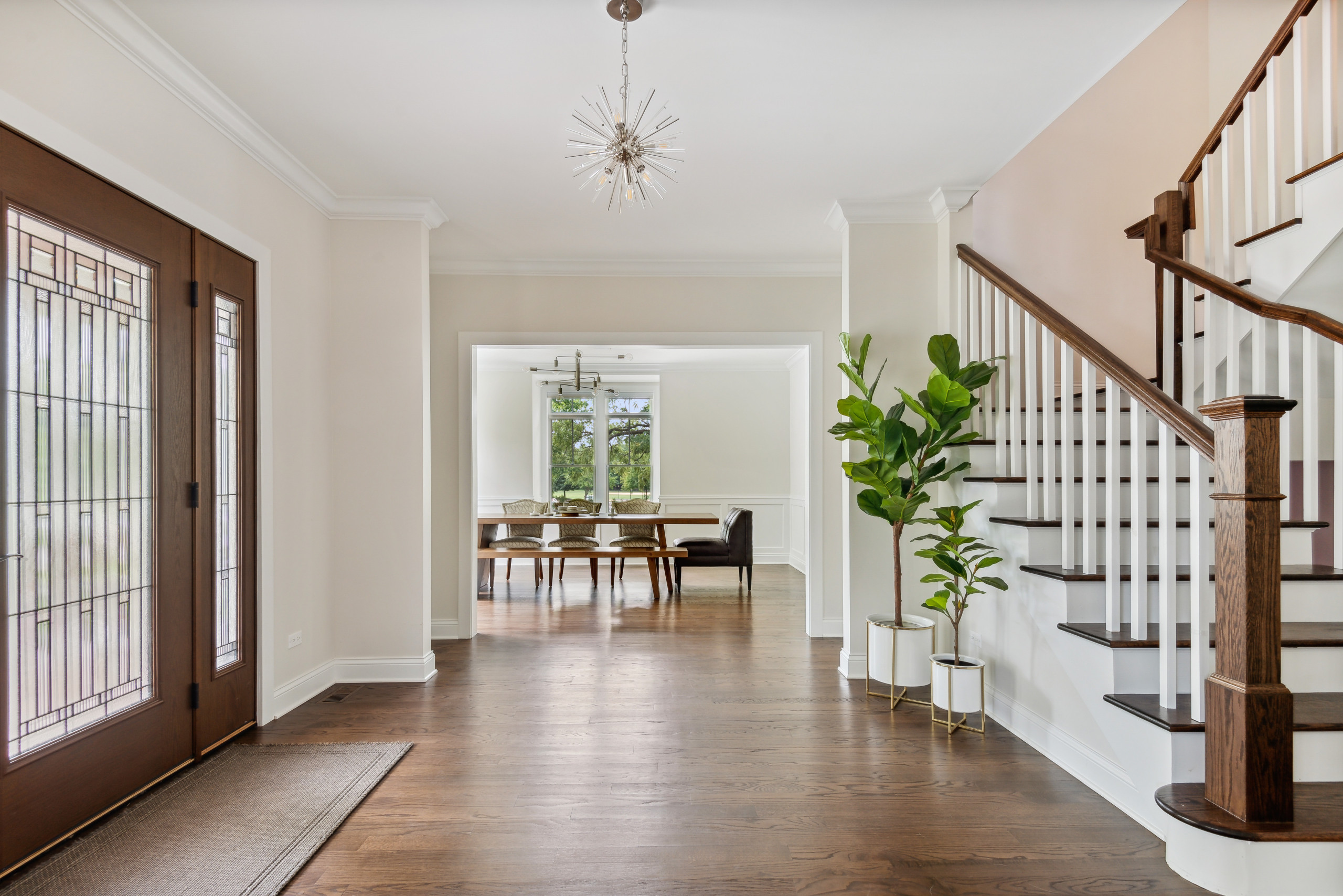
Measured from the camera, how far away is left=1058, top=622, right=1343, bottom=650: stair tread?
2.28 metres

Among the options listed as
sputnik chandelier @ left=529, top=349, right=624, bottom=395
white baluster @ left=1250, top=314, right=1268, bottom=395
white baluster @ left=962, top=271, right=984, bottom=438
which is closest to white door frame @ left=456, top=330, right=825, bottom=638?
white baluster @ left=962, top=271, right=984, bottom=438

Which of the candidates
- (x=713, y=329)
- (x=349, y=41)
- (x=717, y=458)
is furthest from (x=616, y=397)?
(x=349, y=41)

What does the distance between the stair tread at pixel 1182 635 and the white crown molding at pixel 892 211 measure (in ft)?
8.12

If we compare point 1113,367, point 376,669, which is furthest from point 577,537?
point 1113,367

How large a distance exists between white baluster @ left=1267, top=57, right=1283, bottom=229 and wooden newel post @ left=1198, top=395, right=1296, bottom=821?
1389 mm

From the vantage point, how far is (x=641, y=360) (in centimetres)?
905

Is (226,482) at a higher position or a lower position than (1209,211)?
lower

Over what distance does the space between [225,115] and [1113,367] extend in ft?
11.9

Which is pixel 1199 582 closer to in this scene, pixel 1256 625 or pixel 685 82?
pixel 1256 625

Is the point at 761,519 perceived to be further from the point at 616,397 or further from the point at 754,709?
the point at 754,709

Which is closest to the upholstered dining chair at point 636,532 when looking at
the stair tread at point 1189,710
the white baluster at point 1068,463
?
the white baluster at point 1068,463

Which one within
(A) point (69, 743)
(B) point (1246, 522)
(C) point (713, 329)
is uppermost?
(C) point (713, 329)

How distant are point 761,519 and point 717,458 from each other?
970 millimetres

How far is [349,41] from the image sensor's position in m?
2.52
